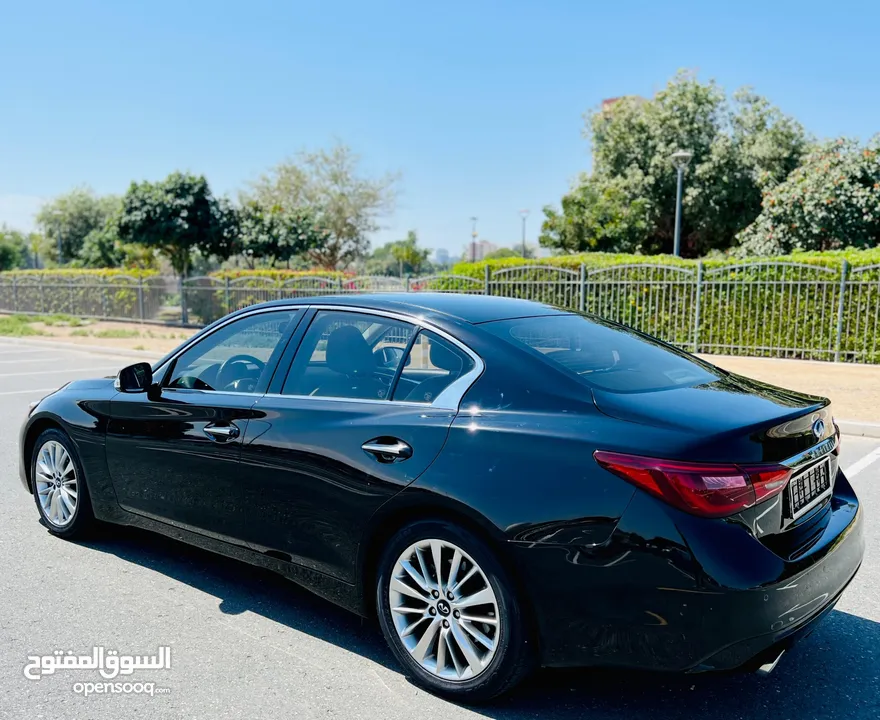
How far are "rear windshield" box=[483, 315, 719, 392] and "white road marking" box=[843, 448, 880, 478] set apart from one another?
12.0 feet

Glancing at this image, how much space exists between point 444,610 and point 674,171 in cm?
3300

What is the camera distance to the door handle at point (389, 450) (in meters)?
2.96

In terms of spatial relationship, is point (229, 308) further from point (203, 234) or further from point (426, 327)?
point (426, 327)

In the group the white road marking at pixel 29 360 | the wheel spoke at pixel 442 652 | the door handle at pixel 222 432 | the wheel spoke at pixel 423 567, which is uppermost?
the door handle at pixel 222 432

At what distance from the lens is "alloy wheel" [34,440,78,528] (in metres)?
4.55

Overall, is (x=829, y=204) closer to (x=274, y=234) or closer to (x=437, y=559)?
(x=274, y=234)

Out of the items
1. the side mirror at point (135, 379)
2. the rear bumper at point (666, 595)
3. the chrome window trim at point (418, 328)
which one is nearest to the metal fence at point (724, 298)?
the side mirror at point (135, 379)

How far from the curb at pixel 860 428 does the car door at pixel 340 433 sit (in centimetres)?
682

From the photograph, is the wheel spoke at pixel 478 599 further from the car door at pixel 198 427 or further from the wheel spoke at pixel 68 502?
the wheel spoke at pixel 68 502

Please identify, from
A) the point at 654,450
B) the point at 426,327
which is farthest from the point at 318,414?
the point at 654,450

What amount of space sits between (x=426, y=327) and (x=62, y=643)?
83.6 inches

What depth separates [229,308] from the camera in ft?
79.0

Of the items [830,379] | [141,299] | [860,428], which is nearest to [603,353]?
[860,428]

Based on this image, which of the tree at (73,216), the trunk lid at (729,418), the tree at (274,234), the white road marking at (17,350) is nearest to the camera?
the trunk lid at (729,418)
